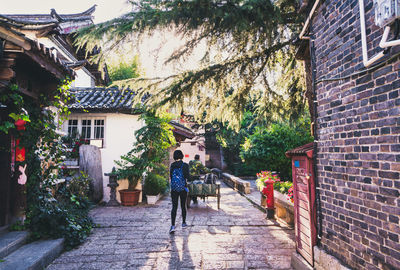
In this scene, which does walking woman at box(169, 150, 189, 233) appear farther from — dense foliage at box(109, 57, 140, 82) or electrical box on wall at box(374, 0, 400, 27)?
dense foliage at box(109, 57, 140, 82)

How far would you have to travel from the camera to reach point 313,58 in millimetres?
3693

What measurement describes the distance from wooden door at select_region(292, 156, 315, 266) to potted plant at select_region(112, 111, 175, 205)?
5.82 meters

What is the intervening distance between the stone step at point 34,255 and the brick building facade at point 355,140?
12.9 ft

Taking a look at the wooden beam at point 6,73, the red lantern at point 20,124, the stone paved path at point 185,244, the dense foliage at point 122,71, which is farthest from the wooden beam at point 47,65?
the dense foliage at point 122,71

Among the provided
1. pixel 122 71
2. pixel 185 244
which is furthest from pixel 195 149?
pixel 185 244

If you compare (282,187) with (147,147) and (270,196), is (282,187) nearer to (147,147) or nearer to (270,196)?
(270,196)

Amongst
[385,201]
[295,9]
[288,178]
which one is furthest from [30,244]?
[288,178]

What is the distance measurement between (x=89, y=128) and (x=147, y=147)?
3.13 m

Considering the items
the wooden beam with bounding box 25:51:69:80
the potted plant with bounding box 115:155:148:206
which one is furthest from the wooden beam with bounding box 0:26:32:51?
the potted plant with bounding box 115:155:148:206

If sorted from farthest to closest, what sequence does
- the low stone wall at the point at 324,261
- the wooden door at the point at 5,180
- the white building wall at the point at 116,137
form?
1. the white building wall at the point at 116,137
2. the wooden door at the point at 5,180
3. the low stone wall at the point at 324,261

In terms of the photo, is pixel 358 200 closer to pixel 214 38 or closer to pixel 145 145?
pixel 214 38

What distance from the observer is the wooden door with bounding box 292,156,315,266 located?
11.7 feet

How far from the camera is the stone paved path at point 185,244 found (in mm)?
4016

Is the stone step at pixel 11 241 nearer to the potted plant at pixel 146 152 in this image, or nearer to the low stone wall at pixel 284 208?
the potted plant at pixel 146 152
